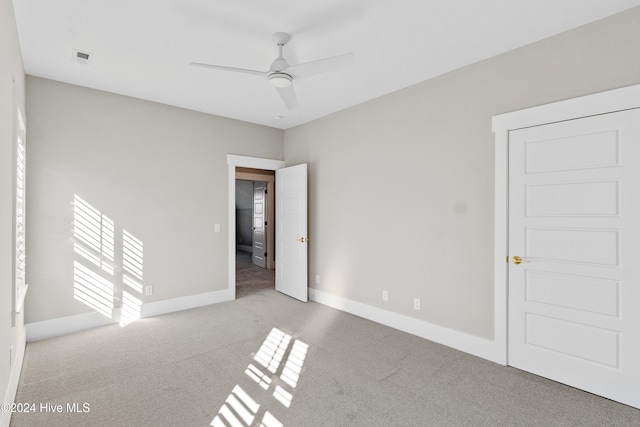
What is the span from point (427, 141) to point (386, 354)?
7.39 ft

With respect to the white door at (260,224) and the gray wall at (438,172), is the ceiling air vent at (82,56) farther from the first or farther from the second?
the white door at (260,224)

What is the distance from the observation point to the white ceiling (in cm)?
225

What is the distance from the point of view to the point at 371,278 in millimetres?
4047

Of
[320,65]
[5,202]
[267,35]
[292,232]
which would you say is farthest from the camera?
[292,232]

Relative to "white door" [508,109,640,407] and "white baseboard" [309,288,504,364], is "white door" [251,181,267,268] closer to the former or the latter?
"white baseboard" [309,288,504,364]

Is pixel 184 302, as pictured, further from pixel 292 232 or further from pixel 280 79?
pixel 280 79

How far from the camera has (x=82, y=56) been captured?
295 cm

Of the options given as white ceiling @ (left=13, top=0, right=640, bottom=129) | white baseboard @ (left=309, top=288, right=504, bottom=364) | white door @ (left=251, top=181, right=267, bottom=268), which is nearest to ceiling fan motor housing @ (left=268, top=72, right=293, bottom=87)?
white ceiling @ (left=13, top=0, right=640, bottom=129)

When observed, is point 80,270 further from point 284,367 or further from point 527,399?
point 527,399

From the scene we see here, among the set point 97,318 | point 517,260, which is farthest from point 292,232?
point 517,260

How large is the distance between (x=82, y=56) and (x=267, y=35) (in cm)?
182

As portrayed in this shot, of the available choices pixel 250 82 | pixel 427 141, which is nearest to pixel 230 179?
pixel 250 82

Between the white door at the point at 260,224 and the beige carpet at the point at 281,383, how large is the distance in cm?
408

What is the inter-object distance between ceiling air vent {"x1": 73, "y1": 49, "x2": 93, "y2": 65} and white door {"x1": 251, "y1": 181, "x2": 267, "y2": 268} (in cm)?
476
